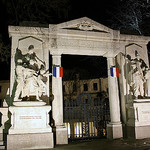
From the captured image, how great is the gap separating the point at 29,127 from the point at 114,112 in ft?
15.8

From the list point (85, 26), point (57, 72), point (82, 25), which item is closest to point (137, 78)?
point (85, 26)

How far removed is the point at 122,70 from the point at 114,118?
284 cm

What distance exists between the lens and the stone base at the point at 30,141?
8.20 metres

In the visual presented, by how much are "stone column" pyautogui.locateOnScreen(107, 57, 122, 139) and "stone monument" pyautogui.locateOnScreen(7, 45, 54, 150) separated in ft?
11.8

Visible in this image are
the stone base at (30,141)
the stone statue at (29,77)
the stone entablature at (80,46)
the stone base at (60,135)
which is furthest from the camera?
the stone entablature at (80,46)

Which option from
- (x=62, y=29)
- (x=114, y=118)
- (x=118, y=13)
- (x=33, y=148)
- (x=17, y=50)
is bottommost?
(x=33, y=148)

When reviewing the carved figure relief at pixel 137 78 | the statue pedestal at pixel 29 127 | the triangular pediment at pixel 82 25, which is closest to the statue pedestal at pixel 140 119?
the carved figure relief at pixel 137 78

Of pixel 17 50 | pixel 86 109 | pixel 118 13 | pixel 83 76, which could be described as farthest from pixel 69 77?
pixel 17 50

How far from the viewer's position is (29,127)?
853 centimetres

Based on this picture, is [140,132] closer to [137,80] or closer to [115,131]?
[115,131]

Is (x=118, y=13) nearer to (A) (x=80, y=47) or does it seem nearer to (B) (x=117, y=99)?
(A) (x=80, y=47)

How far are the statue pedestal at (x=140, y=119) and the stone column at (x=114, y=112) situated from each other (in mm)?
705

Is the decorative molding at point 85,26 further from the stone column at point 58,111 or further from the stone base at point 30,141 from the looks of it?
the stone base at point 30,141

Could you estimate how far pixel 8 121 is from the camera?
9242mm
